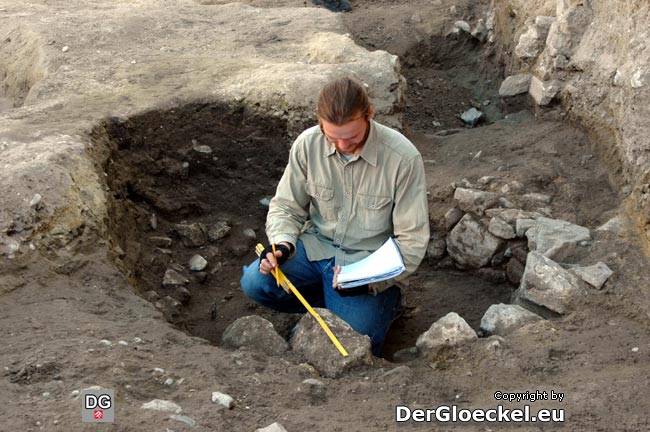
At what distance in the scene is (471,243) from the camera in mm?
4637

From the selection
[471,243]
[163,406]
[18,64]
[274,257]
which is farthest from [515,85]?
[163,406]

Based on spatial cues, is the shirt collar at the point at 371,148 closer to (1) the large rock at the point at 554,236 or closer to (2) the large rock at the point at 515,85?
(1) the large rock at the point at 554,236

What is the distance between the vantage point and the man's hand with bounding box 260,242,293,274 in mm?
3635

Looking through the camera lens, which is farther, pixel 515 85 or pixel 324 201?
pixel 515 85

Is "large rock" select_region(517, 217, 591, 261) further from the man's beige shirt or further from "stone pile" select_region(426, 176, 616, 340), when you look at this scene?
the man's beige shirt

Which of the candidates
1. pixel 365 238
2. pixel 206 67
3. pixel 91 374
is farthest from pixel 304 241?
pixel 206 67

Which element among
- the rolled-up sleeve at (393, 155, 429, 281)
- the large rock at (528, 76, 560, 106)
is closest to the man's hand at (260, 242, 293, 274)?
the rolled-up sleeve at (393, 155, 429, 281)

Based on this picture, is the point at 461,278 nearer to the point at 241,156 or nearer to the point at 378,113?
the point at 378,113

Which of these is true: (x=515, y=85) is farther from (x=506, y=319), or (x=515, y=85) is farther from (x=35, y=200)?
(x=35, y=200)

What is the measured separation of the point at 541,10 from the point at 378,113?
1.80 m

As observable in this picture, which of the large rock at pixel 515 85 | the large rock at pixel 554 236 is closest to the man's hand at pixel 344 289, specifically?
the large rock at pixel 554 236

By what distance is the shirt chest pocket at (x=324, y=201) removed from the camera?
3.77m

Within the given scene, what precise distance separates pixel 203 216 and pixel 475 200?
5.87 feet

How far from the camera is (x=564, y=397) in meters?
2.94
